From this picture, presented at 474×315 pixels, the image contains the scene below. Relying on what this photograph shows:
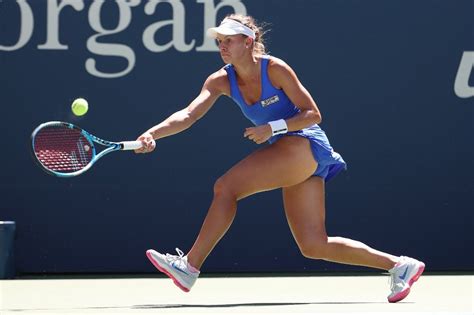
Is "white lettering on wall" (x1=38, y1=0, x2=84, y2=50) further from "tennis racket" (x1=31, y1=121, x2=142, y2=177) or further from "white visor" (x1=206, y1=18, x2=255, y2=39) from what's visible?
"white visor" (x1=206, y1=18, x2=255, y2=39)

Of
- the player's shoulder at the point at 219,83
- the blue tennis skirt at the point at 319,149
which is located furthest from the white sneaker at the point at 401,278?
the player's shoulder at the point at 219,83

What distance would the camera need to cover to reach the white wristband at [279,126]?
16.0 feet

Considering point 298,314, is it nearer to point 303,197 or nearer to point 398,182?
point 303,197

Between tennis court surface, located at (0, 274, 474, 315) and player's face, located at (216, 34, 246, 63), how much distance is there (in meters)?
1.09

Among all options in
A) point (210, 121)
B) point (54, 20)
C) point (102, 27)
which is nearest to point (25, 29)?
point (54, 20)

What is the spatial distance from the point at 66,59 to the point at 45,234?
3.56ft

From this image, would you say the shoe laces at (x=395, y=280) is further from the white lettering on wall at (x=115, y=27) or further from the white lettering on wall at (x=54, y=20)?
the white lettering on wall at (x=54, y=20)

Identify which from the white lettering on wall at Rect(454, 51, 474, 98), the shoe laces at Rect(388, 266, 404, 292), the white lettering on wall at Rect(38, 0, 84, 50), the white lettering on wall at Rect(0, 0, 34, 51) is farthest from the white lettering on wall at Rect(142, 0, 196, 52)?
the shoe laces at Rect(388, 266, 404, 292)

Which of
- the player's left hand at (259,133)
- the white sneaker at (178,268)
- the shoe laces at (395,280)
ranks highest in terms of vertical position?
the player's left hand at (259,133)

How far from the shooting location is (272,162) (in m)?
5.01

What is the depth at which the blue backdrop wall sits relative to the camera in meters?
7.10

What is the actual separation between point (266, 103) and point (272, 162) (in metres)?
0.27

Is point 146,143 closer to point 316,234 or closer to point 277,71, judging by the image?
point 277,71

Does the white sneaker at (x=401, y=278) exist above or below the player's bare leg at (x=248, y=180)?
below
